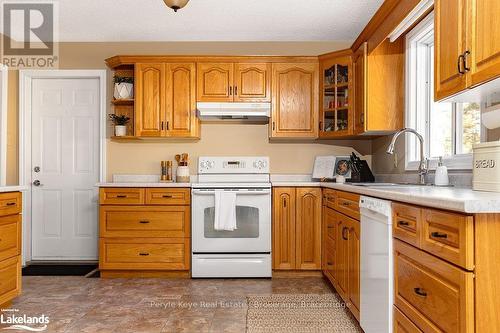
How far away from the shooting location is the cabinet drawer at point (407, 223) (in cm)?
161

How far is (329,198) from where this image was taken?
3527 millimetres

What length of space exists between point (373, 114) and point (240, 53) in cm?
172

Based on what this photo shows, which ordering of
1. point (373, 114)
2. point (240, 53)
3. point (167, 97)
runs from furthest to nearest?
point (240, 53) → point (167, 97) → point (373, 114)

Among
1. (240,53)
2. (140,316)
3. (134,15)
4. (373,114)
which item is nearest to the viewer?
(140,316)

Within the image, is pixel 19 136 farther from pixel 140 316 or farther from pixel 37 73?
pixel 140 316

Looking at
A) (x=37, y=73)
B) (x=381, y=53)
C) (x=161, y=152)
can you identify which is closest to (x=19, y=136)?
(x=37, y=73)

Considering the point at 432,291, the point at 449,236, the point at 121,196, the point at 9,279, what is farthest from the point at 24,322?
the point at 449,236

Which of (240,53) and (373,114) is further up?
(240,53)

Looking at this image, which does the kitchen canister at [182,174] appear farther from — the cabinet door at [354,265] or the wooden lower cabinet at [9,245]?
the cabinet door at [354,265]

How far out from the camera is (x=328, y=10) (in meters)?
3.63

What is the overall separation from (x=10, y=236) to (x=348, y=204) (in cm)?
241

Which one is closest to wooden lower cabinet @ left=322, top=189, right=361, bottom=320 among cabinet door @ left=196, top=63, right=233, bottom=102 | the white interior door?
cabinet door @ left=196, top=63, right=233, bottom=102

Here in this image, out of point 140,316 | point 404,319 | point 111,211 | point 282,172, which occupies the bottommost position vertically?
point 140,316

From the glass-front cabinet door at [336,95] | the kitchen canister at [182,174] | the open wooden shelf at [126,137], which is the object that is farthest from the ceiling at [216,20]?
the kitchen canister at [182,174]
